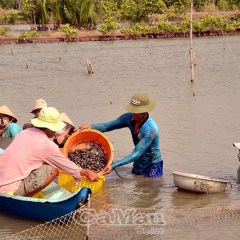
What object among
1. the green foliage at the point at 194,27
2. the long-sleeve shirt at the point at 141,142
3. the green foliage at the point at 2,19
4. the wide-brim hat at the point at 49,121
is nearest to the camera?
the wide-brim hat at the point at 49,121

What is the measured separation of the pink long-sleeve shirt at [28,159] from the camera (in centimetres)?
571

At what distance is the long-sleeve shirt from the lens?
695 cm

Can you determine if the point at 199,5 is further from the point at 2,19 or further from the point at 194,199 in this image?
the point at 194,199

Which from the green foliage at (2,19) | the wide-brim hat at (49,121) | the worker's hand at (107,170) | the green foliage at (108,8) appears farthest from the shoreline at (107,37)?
the wide-brim hat at (49,121)

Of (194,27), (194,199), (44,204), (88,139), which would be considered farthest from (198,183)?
(194,27)

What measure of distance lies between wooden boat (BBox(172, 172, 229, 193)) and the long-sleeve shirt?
0.48 meters

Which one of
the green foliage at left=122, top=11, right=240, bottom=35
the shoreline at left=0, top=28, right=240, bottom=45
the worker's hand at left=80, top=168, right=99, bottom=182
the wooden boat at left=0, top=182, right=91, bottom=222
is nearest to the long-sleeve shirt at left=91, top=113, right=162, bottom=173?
the worker's hand at left=80, top=168, right=99, bottom=182

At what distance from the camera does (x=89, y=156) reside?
7254 mm

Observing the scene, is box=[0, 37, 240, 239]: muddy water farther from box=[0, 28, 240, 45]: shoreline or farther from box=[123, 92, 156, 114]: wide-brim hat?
box=[0, 28, 240, 45]: shoreline

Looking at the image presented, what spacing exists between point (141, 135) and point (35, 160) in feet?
5.57

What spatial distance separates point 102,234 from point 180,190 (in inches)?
69.4

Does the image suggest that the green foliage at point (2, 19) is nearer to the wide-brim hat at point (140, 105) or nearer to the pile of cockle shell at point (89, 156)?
the pile of cockle shell at point (89, 156)

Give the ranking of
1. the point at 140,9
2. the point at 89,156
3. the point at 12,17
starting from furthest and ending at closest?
A: the point at 12,17
the point at 140,9
the point at 89,156

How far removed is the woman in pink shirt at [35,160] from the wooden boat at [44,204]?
0.42ft
